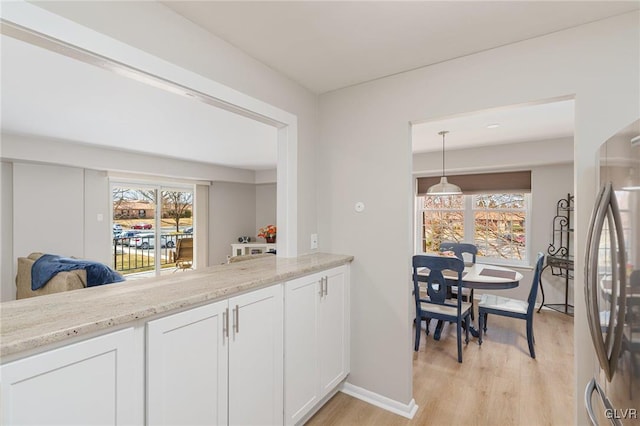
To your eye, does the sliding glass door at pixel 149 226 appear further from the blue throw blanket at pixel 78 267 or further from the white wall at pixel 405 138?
the white wall at pixel 405 138

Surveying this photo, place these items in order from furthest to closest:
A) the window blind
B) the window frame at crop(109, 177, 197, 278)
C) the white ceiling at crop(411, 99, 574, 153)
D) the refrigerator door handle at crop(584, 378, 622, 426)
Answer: the window frame at crop(109, 177, 197, 278)
the window blind
the white ceiling at crop(411, 99, 574, 153)
the refrigerator door handle at crop(584, 378, 622, 426)

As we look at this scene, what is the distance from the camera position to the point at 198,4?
56.6 inches

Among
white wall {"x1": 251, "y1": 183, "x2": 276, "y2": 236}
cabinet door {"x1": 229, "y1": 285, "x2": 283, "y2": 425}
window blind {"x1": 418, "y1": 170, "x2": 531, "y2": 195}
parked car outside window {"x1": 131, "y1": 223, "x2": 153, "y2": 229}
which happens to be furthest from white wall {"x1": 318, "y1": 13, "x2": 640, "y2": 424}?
white wall {"x1": 251, "y1": 183, "x2": 276, "y2": 236}

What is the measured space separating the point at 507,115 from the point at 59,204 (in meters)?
6.10

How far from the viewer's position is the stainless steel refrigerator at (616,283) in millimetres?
903

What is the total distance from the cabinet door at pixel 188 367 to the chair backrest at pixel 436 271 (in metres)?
2.10

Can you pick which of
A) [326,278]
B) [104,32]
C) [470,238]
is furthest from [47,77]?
[470,238]

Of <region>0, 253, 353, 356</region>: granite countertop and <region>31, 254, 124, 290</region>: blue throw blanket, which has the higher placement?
<region>0, 253, 353, 356</region>: granite countertop

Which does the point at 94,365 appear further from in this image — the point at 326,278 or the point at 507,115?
the point at 507,115

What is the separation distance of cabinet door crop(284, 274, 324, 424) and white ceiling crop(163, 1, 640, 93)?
1.44 metres

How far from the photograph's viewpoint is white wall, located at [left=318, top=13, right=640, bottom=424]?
60.2 inches

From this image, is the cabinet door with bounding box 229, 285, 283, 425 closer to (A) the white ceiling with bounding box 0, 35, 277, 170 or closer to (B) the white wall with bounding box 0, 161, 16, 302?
(A) the white ceiling with bounding box 0, 35, 277, 170

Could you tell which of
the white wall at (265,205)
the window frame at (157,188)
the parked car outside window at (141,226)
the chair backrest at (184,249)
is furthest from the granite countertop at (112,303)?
the white wall at (265,205)

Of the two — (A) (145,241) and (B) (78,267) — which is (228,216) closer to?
(A) (145,241)
